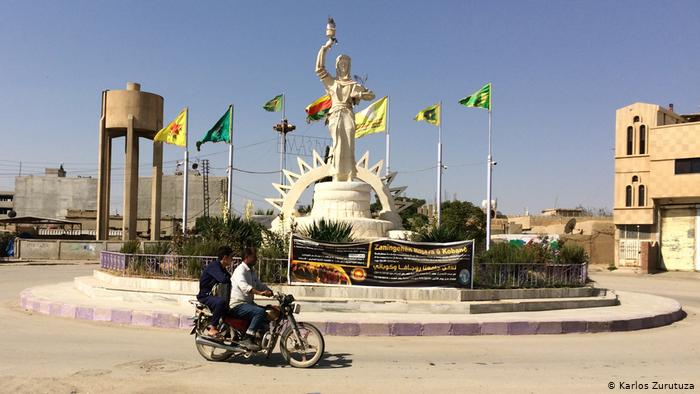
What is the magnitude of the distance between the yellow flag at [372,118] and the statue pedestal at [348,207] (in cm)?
830

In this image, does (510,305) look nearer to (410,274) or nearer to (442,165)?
(410,274)

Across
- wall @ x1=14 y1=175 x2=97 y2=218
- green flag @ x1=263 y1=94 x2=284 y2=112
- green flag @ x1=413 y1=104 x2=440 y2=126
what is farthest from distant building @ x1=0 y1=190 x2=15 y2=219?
green flag @ x1=413 y1=104 x2=440 y2=126

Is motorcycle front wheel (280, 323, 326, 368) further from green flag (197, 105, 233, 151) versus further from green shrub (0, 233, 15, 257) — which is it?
green shrub (0, 233, 15, 257)

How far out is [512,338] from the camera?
1060 cm

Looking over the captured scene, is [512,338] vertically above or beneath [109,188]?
beneath

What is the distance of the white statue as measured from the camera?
20.4m

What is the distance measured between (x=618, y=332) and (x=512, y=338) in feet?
8.41

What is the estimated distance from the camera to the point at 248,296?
782cm

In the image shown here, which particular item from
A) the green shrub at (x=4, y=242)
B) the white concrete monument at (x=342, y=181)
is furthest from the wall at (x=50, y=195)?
the white concrete monument at (x=342, y=181)

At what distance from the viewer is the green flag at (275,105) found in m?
29.8

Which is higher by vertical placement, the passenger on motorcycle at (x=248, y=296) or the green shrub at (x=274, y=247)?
the green shrub at (x=274, y=247)

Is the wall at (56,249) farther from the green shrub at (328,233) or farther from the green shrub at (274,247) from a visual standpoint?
the green shrub at (328,233)

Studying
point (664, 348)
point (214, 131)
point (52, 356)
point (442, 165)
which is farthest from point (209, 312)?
point (442, 165)

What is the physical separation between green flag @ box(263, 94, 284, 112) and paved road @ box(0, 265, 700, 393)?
19.8m
